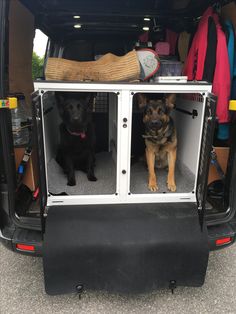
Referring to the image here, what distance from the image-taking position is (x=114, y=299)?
2.31 meters

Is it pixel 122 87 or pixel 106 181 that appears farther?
pixel 106 181

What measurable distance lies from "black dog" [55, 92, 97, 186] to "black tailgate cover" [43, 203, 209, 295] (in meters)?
1.09

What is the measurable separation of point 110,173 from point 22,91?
1.46m

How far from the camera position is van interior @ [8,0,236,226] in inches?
107

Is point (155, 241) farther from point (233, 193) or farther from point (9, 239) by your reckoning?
point (9, 239)

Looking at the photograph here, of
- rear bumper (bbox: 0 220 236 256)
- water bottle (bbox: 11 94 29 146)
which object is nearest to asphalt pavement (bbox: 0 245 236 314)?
rear bumper (bbox: 0 220 236 256)

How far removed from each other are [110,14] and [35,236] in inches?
107

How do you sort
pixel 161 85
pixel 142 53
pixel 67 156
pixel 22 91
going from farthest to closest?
pixel 67 156 < pixel 22 91 < pixel 142 53 < pixel 161 85

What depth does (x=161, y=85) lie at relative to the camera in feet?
7.29

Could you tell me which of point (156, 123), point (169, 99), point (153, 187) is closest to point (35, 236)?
point (153, 187)

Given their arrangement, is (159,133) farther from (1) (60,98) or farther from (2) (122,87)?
(1) (60,98)

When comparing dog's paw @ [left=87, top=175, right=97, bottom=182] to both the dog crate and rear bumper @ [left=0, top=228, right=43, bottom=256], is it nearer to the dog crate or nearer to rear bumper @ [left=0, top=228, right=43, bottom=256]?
the dog crate

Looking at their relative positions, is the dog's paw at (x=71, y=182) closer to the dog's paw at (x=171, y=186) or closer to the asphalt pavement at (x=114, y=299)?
the asphalt pavement at (x=114, y=299)

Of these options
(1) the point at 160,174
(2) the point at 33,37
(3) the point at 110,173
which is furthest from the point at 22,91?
(1) the point at 160,174
